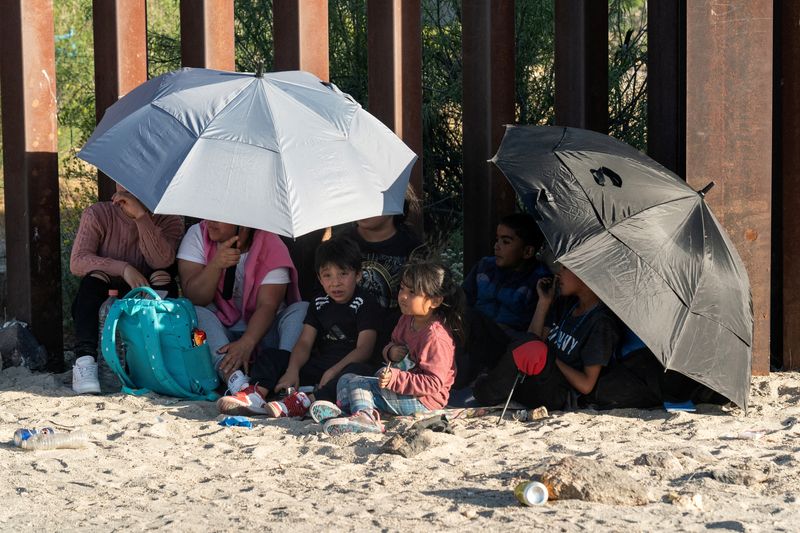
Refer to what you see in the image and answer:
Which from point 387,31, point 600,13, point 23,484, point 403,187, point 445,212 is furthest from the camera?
point 445,212

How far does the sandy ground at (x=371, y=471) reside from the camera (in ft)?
11.8

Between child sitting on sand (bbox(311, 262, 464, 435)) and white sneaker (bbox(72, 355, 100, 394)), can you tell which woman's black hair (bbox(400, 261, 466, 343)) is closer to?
child sitting on sand (bbox(311, 262, 464, 435))

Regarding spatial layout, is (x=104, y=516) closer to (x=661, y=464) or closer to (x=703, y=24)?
(x=661, y=464)

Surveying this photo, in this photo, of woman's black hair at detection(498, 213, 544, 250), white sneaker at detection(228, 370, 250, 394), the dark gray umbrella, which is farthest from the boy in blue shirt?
white sneaker at detection(228, 370, 250, 394)

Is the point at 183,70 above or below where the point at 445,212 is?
above

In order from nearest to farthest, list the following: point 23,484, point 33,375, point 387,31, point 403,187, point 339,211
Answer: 1. point 23,484
2. point 339,211
3. point 403,187
4. point 33,375
5. point 387,31

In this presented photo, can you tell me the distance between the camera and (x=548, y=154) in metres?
5.02

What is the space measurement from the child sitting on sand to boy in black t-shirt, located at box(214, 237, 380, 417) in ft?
0.82

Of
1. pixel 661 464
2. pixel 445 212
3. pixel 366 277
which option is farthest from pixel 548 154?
pixel 445 212

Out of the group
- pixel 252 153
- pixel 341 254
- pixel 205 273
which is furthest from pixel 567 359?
pixel 205 273

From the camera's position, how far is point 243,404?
5.05m

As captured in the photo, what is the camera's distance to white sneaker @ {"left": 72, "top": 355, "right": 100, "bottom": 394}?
5.44 metres

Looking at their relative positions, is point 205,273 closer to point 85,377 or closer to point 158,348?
point 158,348

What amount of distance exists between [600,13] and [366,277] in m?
2.47
